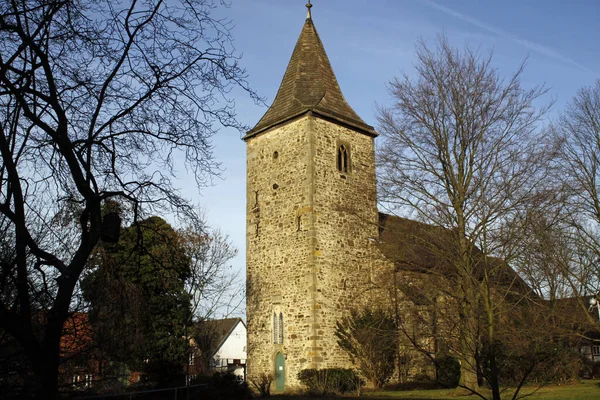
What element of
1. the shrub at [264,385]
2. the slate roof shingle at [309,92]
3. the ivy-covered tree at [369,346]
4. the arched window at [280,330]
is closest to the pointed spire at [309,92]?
the slate roof shingle at [309,92]

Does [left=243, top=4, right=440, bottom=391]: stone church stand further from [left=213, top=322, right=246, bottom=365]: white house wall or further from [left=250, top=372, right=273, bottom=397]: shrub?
[left=213, top=322, right=246, bottom=365]: white house wall

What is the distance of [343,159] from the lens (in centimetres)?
2586

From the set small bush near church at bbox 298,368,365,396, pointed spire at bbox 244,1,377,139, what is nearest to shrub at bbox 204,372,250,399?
small bush near church at bbox 298,368,365,396

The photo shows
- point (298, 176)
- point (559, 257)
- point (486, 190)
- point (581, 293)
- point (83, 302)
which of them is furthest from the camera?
point (298, 176)

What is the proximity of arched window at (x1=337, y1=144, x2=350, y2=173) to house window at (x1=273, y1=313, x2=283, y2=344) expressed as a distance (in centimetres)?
683

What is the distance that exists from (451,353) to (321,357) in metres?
14.2

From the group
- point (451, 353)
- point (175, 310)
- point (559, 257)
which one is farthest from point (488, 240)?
point (175, 310)

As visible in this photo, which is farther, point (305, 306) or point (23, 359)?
point (305, 306)

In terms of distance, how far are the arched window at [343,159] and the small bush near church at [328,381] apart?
8.55 metres

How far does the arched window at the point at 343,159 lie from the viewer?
25.6m

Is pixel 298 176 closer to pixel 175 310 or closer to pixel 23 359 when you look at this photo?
pixel 175 310

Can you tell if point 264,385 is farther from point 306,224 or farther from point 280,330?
point 306,224

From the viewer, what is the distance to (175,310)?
85.5 ft

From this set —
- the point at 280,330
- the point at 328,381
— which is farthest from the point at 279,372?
the point at 328,381
